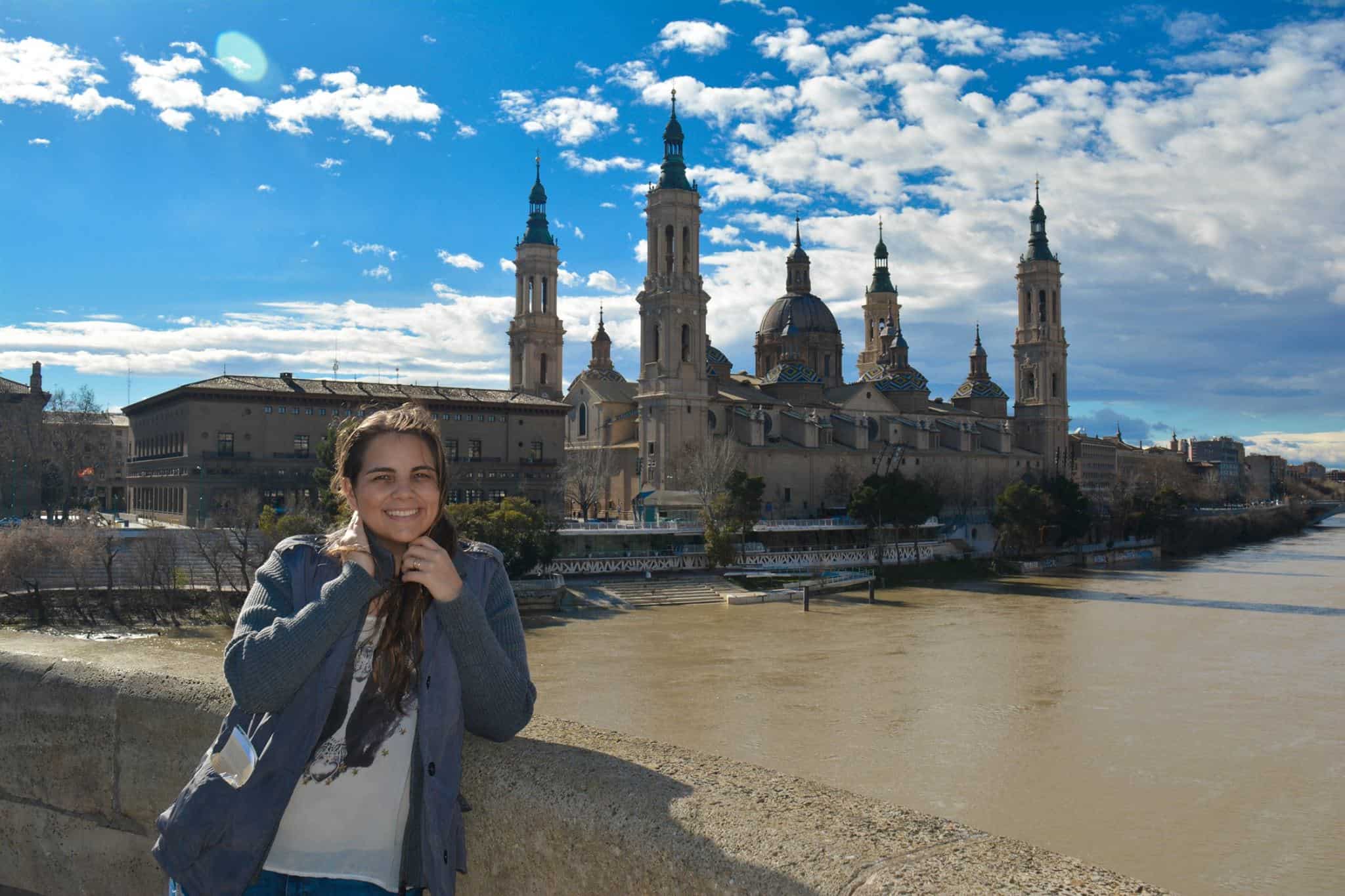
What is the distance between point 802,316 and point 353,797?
75699 mm

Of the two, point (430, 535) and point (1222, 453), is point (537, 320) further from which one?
point (1222, 453)

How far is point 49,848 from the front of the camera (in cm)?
379

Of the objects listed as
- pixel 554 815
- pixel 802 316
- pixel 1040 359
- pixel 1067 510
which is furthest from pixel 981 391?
pixel 554 815

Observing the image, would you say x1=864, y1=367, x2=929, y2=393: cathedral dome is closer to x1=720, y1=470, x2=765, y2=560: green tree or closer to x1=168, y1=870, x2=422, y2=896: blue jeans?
x1=720, y1=470, x2=765, y2=560: green tree

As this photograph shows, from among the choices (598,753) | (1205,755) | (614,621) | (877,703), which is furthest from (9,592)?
(598,753)

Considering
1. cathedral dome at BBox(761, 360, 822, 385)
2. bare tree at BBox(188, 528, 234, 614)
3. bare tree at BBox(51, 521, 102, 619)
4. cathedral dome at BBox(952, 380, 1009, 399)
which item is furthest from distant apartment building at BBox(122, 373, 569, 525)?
cathedral dome at BBox(952, 380, 1009, 399)

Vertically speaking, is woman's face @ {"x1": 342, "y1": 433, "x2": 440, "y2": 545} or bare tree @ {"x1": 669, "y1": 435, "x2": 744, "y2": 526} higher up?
bare tree @ {"x1": 669, "y1": 435, "x2": 744, "y2": 526}

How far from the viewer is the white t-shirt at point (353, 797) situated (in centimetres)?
258

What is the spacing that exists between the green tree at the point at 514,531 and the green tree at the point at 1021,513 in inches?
981

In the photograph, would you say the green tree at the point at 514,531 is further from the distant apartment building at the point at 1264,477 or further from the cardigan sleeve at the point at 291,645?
the distant apartment building at the point at 1264,477

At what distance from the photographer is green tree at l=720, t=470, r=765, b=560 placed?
43969 millimetres

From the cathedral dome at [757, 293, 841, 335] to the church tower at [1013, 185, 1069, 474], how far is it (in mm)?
16361

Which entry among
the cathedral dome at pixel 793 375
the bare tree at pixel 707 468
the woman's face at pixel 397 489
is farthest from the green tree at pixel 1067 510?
the woman's face at pixel 397 489

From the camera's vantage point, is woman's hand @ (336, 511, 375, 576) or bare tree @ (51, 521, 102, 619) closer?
woman's hand @ (336, 511, 375, 576)
